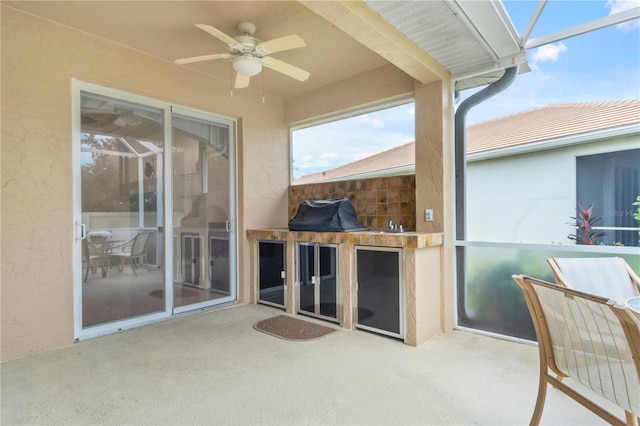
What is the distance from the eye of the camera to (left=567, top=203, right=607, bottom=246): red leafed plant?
282cm

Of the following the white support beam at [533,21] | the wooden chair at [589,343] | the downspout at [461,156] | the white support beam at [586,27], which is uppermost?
the white support beam at [533,21]

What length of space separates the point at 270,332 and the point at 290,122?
9.83ft

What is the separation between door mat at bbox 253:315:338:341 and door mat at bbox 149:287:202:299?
1.02 meters

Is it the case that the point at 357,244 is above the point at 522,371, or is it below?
above

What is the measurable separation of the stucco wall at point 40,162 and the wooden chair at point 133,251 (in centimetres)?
44

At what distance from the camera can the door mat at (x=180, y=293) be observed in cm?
381

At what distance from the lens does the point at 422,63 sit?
306 centimetres

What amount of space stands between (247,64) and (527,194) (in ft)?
9.17

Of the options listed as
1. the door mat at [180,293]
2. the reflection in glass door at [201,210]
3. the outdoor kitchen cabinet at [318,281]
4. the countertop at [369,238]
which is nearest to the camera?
the countertop at [369,238]

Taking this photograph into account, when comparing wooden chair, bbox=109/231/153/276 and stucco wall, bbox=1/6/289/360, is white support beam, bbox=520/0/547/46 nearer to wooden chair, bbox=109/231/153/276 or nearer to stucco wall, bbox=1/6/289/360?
stucco wall, bbox=1/6/289/360

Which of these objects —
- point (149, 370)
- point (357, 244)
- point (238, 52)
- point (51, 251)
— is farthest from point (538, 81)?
point (51, 251)

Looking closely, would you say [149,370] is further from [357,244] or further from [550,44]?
[550,44]

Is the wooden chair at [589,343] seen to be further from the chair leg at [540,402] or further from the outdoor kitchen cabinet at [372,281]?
the outdoor kitchen cabinet at [372,281]

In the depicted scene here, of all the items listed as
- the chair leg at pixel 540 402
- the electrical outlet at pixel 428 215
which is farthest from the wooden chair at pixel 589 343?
the electrical outlet at pixel 428 215
